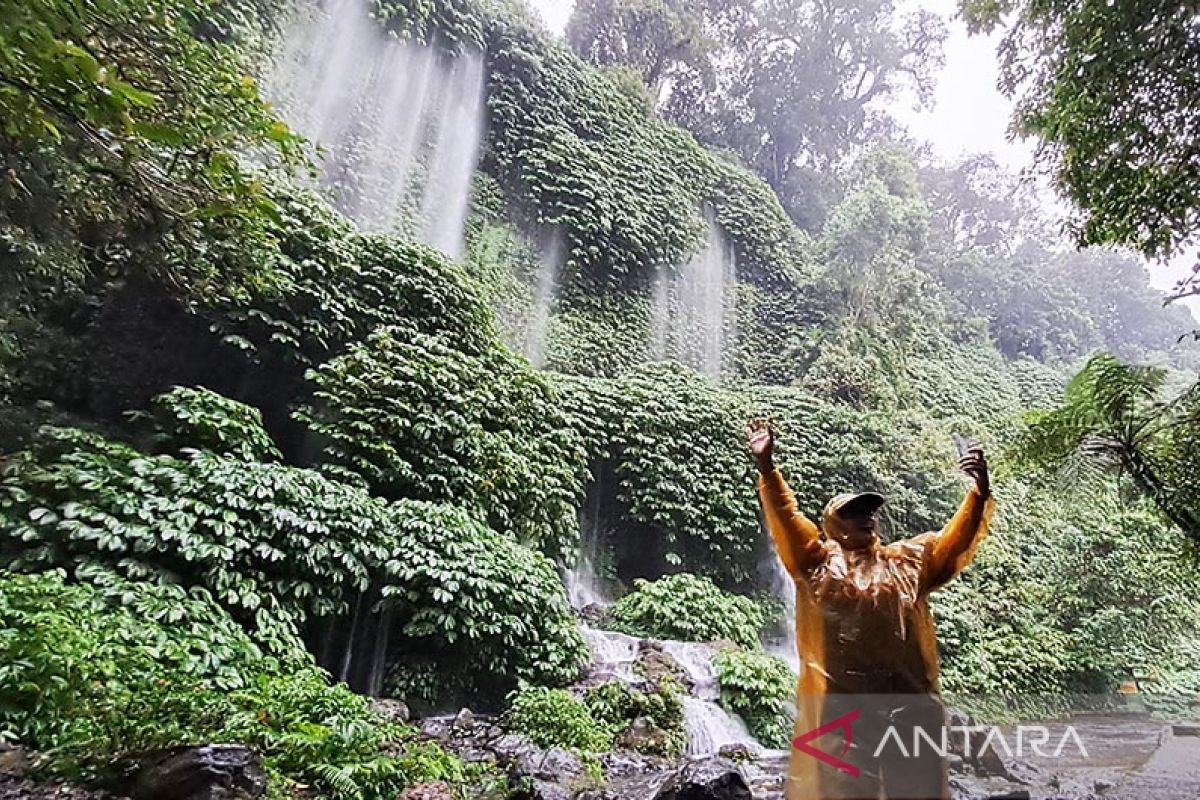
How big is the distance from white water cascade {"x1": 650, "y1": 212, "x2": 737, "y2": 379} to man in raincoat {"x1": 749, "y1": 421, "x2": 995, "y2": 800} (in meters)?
12.7

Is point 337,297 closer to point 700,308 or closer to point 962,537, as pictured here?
point 962,537

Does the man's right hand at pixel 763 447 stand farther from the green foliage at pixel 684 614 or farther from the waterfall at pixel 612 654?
the green foliage at pixel 684 614

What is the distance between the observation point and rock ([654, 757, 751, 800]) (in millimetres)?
3568

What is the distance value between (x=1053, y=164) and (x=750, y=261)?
490 inches

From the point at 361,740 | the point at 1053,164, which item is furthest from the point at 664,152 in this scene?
the point at 361,740

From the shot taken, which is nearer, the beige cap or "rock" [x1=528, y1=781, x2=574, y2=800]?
the beige cap

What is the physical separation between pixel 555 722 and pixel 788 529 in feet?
14.6

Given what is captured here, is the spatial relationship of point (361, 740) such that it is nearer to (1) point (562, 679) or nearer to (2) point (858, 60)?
(1) point (562, 679)

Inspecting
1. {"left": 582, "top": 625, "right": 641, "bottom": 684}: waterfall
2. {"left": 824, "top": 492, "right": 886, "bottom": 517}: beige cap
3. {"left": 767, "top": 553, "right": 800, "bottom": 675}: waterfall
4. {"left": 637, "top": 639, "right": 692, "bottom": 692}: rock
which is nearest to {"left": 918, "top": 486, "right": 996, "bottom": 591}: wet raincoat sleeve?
{"left": 824, "top": 492, "right": 886, "bottom": 517}: beige cap

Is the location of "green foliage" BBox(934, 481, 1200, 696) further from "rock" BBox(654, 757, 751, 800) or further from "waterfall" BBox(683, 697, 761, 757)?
"rock" BBox(654, 757, 751, 800)

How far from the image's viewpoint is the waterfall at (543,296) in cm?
1277

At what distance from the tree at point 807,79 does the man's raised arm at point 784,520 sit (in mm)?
21169

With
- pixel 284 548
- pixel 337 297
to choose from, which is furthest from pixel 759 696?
pixel 337 297

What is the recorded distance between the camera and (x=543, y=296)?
13383mm
